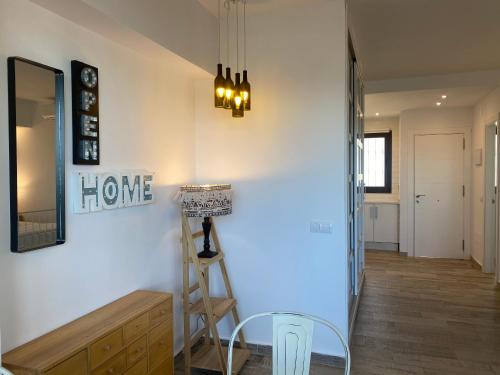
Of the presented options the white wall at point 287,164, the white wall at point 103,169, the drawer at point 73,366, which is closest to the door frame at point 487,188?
the white wall at point 287,164

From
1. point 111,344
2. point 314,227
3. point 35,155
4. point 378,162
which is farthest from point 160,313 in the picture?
point 378,162

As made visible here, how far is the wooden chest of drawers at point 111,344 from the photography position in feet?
5.36

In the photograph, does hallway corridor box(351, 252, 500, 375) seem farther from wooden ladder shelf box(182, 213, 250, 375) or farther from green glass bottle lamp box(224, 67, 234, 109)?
green glass bottle lamp box(224, 67, 234, 109)

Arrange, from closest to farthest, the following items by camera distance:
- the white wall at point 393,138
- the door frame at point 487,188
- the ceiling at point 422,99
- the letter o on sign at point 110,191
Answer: the letter o on sign at point 110,191, the ceiling at point 422,99, the door frame at point 487,188, the white wall at point 393,138

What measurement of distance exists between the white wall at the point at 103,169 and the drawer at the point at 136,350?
32cm

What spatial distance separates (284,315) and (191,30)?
2.07 metres

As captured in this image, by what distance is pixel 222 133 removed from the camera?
328 centimetres

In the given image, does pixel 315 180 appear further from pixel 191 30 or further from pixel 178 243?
pixel 191 30

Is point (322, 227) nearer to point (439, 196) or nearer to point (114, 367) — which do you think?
point (114, 367)

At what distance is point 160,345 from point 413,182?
544cm

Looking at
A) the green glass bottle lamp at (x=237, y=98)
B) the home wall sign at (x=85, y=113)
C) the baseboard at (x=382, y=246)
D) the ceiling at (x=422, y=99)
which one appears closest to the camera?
the home wall sign at (x=85, y=113)

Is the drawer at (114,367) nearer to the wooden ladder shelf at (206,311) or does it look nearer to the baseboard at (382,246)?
the wooden ladder shelf at (206,311)

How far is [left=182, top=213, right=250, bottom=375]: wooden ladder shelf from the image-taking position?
8.86 ft

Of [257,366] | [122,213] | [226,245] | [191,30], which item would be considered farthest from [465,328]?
[191,30]
